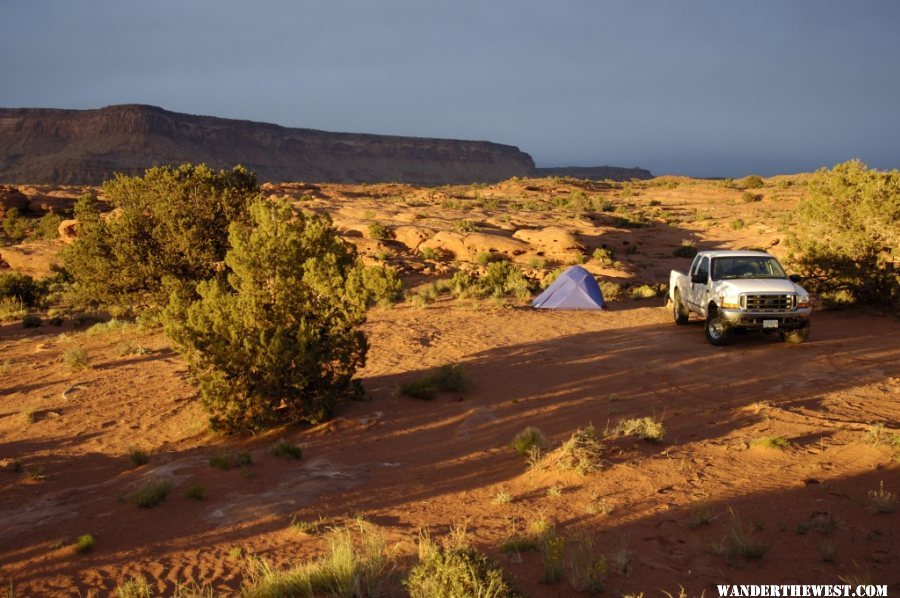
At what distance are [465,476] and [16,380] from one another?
37.2 ft

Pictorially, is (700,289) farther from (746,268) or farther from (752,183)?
(752,183)

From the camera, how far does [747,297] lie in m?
13.1

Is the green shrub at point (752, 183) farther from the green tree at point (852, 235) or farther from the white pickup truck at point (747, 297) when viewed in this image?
the white pickup truck at point (747, 297)

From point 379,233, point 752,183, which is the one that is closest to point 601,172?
point 752,183

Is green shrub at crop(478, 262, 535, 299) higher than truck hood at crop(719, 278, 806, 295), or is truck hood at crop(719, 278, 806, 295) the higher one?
truck hood at crop(719, 278, 806, 295)

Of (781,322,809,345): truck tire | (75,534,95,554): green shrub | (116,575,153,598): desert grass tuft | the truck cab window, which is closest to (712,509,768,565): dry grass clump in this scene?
(116,575,153,598): desert grass tuft

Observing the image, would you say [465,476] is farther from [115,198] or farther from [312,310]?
[115,198]

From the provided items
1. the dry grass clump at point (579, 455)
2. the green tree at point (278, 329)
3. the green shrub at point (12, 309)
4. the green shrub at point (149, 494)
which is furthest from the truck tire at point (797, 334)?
the green shrub at point (12, 309)

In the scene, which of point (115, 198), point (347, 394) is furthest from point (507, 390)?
point (115, 198)

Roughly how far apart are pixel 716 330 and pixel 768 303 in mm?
1195

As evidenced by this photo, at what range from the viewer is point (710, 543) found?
5523 mm

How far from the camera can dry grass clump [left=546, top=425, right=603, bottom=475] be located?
296 inches

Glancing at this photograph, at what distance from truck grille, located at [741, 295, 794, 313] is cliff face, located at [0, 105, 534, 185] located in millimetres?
70398

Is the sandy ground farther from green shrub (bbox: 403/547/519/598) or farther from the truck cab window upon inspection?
the truck cab window
